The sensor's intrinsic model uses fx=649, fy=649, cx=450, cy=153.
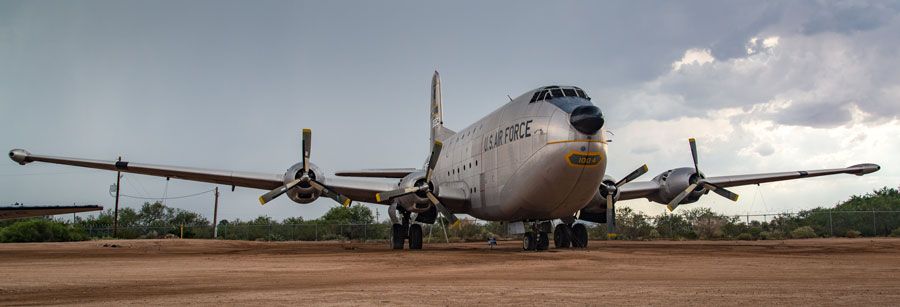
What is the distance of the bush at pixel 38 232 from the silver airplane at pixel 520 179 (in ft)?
112

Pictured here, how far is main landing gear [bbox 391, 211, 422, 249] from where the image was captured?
76.6 feet

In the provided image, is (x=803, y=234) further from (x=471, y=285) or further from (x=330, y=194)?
(x=471, y=285)

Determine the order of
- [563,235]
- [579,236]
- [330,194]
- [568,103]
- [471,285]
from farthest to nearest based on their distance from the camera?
[579,236], [563,235], [330,194], [568,103], [471,285]

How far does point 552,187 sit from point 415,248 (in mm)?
7327

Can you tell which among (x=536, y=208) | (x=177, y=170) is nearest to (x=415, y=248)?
(x=536, y=208)

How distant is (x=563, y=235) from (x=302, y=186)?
930 cm

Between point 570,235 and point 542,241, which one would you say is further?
point 570,235

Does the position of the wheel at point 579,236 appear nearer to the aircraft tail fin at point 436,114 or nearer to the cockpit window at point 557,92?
the cockpit window at point 557,92

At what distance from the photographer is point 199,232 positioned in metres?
64.0

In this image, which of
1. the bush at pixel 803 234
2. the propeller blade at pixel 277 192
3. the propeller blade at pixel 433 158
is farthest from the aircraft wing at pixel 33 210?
the bush at pixel 803 234

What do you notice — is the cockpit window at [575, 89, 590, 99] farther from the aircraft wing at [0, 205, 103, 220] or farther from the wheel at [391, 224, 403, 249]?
the aircraft wing at [0, 205, 103, 220]

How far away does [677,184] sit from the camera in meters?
23.2

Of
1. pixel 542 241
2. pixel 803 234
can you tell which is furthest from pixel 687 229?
pixel 542 241

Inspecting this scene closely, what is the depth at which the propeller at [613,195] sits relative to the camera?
68.1 ft
